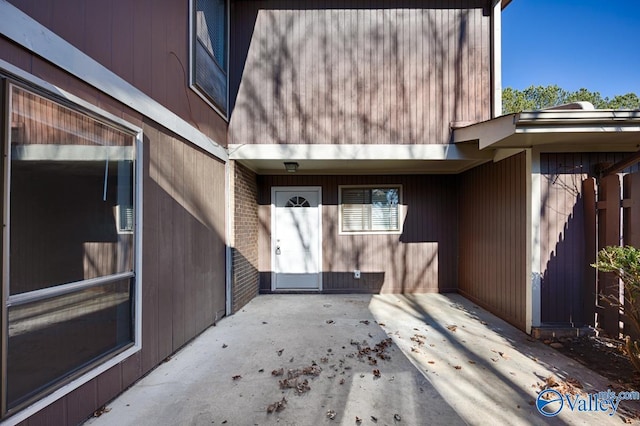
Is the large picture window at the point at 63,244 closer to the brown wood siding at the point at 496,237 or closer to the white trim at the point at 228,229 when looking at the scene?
the white trim at the point at 228,229

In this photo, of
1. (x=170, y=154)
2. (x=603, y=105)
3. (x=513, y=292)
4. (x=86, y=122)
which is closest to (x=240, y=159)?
(x=170, y=154)

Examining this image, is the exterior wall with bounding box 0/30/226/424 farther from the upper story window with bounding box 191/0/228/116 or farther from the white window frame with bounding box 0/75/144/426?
the upper story window with bounding box 191/0/228/116

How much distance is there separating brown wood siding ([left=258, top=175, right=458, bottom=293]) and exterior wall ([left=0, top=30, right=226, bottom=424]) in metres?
2.12

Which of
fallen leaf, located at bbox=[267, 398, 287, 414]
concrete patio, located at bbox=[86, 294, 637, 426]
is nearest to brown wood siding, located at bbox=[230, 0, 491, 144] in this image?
concrete patio, located at bbox=[86, 294, 637, 426]

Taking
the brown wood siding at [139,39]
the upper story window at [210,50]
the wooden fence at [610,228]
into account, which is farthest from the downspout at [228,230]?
the wooden fence at [610,228]

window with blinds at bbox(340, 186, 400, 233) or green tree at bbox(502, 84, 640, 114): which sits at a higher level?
green tree at bbox(502, 84, 640, 114)

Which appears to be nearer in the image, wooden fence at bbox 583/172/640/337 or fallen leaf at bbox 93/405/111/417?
fallen leaf at bbox 93/405/111/417

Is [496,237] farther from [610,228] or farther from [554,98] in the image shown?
[554,98]

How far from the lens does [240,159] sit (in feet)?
15.6

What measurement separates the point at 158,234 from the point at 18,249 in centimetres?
120

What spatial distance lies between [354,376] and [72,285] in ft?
8.07

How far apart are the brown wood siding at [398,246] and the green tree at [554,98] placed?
17063 mm

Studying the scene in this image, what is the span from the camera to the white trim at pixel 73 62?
1594 mm

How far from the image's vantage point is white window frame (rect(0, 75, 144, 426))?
5.20ft
